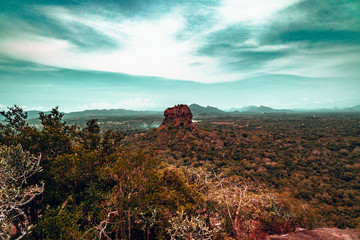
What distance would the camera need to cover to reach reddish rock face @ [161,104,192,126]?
354 ft

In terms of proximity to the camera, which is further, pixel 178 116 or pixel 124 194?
pixel 178 116

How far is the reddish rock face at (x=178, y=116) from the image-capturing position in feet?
354

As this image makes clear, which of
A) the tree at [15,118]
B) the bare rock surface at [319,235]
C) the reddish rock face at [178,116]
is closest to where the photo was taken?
the bare rock surface at [319,235]

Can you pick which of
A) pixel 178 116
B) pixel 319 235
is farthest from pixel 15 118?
pixel 178 116

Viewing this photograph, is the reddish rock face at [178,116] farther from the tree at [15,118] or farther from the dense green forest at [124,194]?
the tree at [15,118]

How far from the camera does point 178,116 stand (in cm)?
11050

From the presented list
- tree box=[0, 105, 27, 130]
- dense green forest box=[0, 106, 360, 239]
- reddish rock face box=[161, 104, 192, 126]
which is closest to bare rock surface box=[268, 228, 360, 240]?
dense green forest box=[0, 106, 360, 239]

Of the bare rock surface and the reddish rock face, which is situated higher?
the reddish rock face

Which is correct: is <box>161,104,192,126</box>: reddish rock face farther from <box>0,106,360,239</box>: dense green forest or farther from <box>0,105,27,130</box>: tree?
<box>0,105,27,130</box>: tree

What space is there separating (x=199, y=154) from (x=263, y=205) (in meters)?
63.8

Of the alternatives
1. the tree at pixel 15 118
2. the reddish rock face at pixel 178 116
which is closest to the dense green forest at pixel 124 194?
the tree at pixel 15 118

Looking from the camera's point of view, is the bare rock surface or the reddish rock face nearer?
the bare rock surface

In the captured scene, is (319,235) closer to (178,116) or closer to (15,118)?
(15,118)

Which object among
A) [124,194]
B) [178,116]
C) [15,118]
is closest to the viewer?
[124,194]
